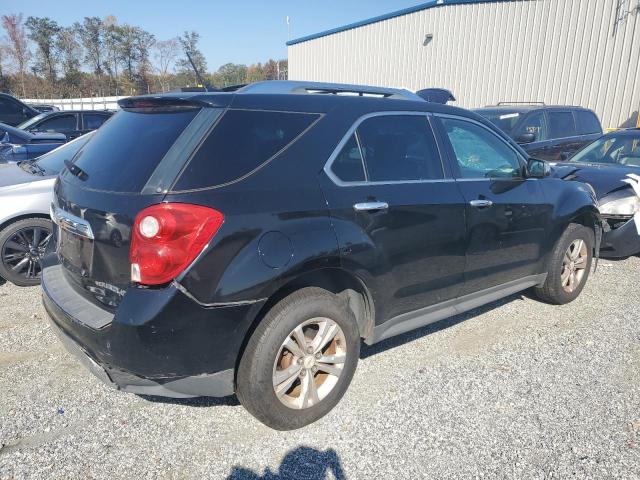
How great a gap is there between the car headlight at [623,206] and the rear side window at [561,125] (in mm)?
3637

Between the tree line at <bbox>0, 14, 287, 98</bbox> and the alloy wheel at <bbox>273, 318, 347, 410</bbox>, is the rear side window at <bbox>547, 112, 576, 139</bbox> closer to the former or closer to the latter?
the alloy wheel at <bbox>273, 318, 347, 410</bbox>

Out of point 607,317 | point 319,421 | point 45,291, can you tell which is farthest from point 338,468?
point 607,317

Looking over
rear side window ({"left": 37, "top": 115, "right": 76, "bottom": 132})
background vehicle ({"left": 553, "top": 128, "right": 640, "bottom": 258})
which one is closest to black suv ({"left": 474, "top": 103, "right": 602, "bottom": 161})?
background vehicle ({"left": 553, "top": 128, "right": 640, "bottom": 258})

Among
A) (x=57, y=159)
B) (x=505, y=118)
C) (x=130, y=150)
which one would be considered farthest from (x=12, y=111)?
(x=130, y=150)

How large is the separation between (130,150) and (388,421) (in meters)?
2.07

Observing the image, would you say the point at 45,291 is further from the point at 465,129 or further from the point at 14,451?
the point at 465,129

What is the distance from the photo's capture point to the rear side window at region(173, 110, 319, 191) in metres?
2.32

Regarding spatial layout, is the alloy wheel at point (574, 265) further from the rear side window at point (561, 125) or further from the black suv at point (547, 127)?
the rear side window at point (561, 125)

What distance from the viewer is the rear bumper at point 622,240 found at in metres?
5.46

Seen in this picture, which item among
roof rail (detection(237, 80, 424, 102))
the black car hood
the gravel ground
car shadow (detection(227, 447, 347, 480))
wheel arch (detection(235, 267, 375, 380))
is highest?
roof rail (detection(237, 80, 424, 102))

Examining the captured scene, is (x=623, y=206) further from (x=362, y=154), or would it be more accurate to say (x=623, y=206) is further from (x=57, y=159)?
(x=57, y=159)

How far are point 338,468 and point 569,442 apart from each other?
127 centimetres

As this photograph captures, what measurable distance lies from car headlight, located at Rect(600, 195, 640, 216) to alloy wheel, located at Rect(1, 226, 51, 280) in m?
5.86

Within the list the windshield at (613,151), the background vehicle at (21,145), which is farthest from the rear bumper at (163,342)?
the windshield at (613,151)
